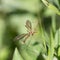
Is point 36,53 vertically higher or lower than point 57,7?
lower

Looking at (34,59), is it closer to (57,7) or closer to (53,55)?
(53,55)

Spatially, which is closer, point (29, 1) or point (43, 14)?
point (43, 14)

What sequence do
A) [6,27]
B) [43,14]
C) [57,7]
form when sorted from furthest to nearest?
1. [6,27]
2. [43,14]
3. [57,7]

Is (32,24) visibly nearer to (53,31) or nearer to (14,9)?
(53,31)

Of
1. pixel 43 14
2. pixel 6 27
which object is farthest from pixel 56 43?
pixel 6 27

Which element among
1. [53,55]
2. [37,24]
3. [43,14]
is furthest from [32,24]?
[43,14]

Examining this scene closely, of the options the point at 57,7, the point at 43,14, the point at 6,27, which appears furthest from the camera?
the point at 6,27
